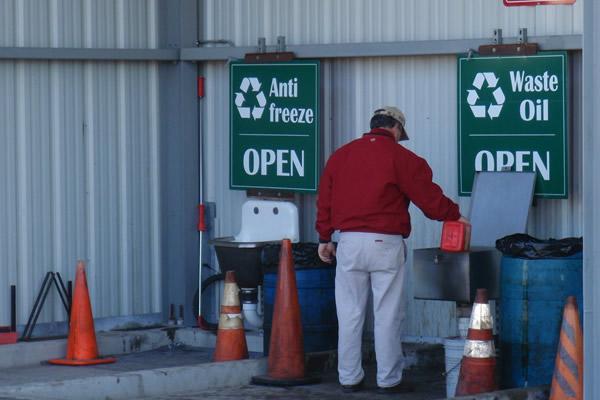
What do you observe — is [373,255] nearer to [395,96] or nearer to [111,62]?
[395,96]

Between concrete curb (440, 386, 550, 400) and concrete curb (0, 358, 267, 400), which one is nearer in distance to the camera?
concrete curb (440, 386, 550, 400)

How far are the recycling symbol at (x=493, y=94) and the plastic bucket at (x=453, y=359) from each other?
6.87 feet

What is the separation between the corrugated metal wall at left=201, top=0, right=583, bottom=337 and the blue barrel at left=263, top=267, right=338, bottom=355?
36.8 inches

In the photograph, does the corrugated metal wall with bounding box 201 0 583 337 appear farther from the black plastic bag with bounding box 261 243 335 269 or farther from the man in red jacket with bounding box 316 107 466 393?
the man in red jacket with bounding box 316 107 466 393

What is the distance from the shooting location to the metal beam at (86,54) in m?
12.4

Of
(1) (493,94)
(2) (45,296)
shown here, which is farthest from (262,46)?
(2) (45,296)

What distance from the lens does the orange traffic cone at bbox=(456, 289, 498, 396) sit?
950cm

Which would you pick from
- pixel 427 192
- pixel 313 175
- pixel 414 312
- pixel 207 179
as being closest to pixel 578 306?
pixel 427 192

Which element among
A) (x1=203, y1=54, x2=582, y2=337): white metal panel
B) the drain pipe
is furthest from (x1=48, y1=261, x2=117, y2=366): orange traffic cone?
(x1=203, y1=54, x2=582, y2=337): white metal panel

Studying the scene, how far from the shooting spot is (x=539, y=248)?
9875 millimetres

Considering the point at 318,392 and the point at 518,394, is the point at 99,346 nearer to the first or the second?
the point at 318,392

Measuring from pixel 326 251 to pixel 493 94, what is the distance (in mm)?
1857

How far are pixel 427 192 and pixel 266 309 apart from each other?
202 cm

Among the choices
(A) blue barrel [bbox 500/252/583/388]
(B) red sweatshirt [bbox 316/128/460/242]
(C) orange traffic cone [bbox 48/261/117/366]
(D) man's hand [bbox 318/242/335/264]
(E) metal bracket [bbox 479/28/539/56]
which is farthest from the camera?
(C) orange traffic cone [bbox 48/261/117/366]
